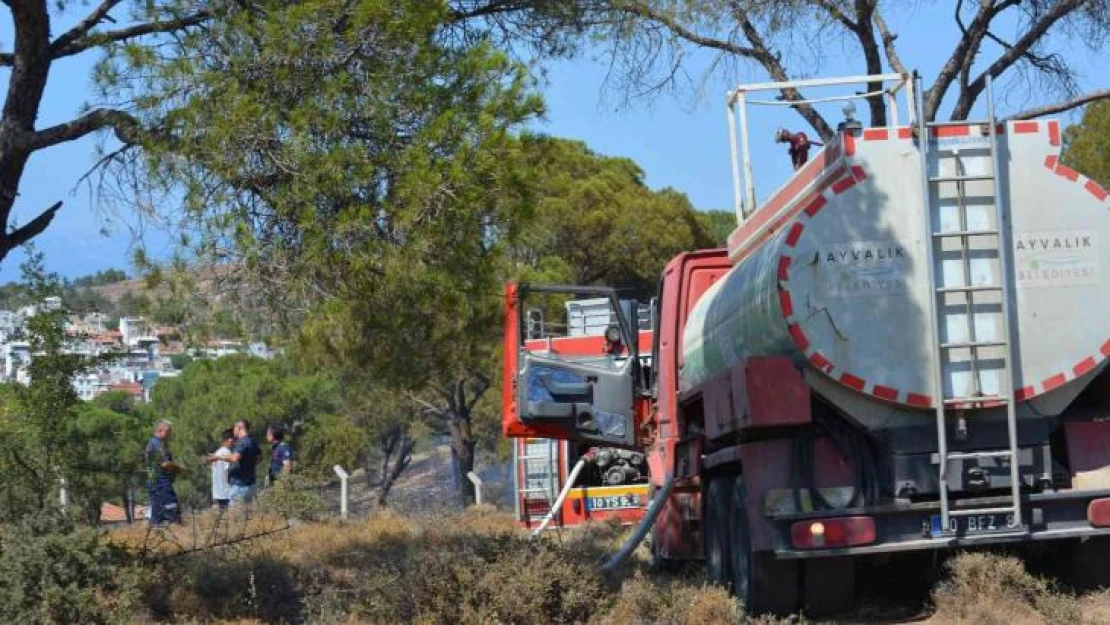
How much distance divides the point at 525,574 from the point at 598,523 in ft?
28.4

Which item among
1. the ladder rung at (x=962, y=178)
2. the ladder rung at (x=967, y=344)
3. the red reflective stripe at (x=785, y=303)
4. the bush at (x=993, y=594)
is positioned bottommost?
the bush at (x=993, y=594)

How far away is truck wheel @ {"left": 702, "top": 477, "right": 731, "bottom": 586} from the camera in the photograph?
33.6 feet

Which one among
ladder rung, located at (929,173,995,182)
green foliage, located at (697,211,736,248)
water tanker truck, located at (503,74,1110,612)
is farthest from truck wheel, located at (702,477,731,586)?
green foliage, located at (697,211,736,248)

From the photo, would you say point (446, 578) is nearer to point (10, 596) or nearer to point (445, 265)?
point (445, 265)

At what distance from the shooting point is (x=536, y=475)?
20.4 metres

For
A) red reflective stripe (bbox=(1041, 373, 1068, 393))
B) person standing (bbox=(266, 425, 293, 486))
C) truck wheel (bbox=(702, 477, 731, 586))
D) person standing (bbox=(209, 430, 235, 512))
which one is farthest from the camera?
person standing (bbox=(266, 425, 293, 486))

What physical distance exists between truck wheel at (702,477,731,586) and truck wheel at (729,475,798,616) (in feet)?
1.95

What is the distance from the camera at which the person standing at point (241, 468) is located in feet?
56.9

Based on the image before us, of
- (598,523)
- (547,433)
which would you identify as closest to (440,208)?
(547,433)

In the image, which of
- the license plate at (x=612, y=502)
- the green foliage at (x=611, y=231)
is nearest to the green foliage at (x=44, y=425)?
the license plate at (x=612, y=502)

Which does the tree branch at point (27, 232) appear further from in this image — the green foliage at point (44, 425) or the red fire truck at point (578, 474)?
the red fire truck at point (578, 474)

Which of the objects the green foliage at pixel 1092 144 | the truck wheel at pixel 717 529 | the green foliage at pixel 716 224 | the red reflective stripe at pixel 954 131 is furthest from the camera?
the green foliage at pixel 716 224

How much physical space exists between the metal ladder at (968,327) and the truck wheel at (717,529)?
197 centimetres

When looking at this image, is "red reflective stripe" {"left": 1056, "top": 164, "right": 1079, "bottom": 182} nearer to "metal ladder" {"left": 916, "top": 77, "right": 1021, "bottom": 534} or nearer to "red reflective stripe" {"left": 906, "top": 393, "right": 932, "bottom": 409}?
"metal ladder" {"left": 916, "top": 77, "right": 1021, "bottom": 534}
